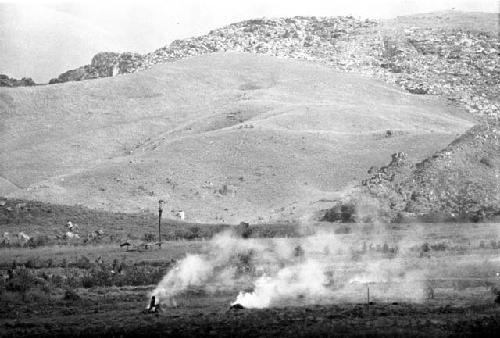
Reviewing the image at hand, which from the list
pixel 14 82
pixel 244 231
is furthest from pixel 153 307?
pixel 14 82

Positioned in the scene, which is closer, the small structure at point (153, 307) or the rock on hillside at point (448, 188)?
the small structure at point (153, 307)

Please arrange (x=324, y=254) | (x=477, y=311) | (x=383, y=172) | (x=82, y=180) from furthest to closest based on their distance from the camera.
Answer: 1. (x=82, y=180)
2. (x=383, y=172)
3. (x=324, y=254)
4. (x=477, y=311)

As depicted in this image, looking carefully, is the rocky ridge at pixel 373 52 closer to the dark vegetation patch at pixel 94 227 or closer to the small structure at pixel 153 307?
the dark vegetation patch at pixel 94 227

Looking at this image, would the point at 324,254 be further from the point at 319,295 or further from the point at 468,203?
the point at 468,203

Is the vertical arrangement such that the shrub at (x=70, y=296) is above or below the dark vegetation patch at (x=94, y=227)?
below

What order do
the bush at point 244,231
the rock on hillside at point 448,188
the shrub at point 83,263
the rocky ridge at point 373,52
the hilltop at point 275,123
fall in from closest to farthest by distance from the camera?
the shrub at point 83,263 < the bush at point 244,231 < the rock on hillside at point 448,188 < the hilltop at point 275,123 < the rocky ridge at point 373,52

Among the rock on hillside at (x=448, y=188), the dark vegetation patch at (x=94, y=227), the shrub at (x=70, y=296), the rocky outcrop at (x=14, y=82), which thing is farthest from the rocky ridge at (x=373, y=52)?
the shrub at (x=70, y=296)

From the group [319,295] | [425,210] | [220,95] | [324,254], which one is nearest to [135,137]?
[220,95]
